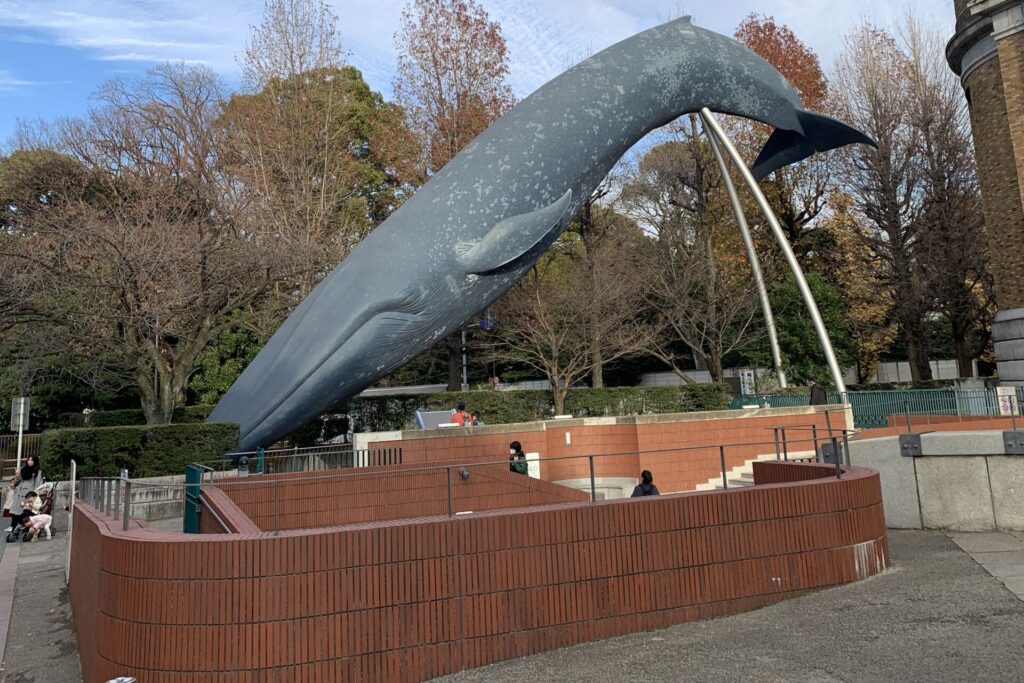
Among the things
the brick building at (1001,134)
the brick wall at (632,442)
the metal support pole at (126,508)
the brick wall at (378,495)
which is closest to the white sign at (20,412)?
the brick wall at (632,442)

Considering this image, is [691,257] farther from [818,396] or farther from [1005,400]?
[1005,400]

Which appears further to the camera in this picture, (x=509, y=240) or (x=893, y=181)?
(x=893, y=181)

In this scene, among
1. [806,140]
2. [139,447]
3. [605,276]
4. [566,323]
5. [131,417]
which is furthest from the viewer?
[605,276]

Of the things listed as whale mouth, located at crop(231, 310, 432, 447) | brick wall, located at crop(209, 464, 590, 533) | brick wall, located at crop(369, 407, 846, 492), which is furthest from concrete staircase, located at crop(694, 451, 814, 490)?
whale mouth, located at crop(231, 310, 432, 447)

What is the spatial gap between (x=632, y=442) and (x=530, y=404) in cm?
688

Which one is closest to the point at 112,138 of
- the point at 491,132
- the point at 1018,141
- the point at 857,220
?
the point at 491,132

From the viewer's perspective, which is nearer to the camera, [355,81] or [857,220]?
[857,220]

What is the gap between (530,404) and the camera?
2194 centimetres

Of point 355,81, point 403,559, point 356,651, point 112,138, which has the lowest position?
point 356,651

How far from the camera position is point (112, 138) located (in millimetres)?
25547

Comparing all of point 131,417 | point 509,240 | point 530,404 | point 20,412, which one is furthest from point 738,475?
point 131,417

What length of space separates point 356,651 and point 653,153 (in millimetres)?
38076

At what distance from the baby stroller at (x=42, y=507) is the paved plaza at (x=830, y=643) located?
5507 millimetres

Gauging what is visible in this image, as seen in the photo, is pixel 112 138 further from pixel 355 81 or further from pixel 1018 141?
pixel 1018 141
